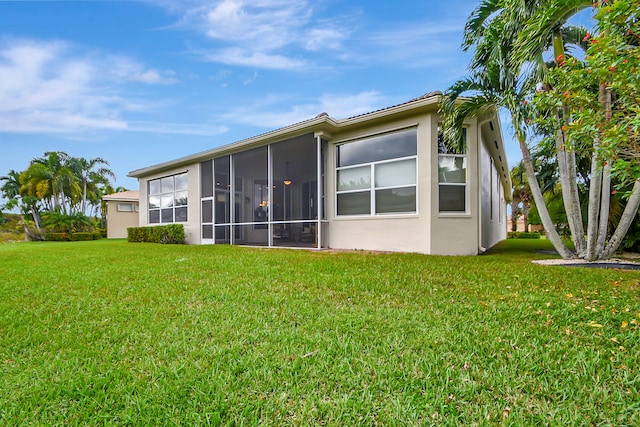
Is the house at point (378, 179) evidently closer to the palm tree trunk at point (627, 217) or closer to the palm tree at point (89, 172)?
the palm tree trunk at point (627, 217)

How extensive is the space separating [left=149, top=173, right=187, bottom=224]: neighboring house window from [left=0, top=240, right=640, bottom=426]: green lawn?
415 inches

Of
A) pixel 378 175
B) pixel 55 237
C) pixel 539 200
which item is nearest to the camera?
pixel 539 200

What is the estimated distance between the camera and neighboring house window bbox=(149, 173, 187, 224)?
1443 centimetres

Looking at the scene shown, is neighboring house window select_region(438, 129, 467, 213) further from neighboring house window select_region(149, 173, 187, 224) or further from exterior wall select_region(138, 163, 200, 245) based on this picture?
neighboring house window select_region(149, 173, 187, 224)

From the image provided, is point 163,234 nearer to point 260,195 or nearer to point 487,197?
point 260,195

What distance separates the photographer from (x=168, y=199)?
15250 millimetres

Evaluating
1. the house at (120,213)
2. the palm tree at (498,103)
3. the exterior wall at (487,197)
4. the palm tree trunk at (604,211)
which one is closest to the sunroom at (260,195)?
the palm tree at (498,103)

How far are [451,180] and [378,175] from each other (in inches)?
81.8

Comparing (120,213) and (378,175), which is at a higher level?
(378,175)

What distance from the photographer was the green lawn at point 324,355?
1.66m

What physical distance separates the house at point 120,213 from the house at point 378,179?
14.6m

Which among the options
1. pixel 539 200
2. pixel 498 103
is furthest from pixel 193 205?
pixel 539 200

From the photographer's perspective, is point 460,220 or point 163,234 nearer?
point 460,220

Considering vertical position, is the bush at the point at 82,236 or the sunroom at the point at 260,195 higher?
the sunroom at the point at 260,195
